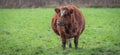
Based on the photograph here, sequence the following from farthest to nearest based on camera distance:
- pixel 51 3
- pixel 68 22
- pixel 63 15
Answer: pixel 51 3
pixel 68 22
pixel 63 15

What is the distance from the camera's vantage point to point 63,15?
30.8 ft

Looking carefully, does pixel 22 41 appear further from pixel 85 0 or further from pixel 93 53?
pixel 85 0

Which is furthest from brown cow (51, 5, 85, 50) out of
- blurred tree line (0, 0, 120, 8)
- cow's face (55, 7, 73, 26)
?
blurred tree line (0, 0, 120, 8)

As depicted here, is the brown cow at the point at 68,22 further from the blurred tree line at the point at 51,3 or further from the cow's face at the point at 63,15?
the blurred tree line at the point at 51,3

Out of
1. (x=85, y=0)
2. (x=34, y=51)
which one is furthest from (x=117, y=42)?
(x=85, y=0)

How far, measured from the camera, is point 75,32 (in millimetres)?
9961

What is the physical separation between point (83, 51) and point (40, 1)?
2820cm

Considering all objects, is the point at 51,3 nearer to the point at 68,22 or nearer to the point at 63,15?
the point at 68,22

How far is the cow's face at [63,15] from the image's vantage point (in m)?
9.36

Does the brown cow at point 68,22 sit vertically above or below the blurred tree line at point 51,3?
above

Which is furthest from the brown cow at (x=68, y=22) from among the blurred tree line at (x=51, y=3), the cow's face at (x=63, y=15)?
the blurred tree line at (x=51, y=3)

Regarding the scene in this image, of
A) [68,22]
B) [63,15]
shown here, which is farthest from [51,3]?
[63,15]

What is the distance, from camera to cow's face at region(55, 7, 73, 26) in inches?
368

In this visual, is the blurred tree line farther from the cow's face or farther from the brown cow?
the cow's face
